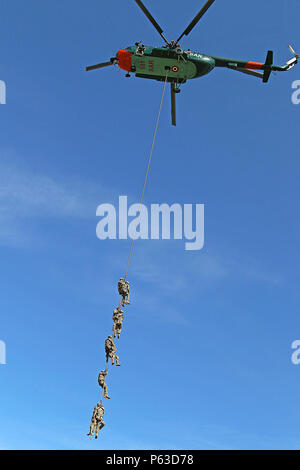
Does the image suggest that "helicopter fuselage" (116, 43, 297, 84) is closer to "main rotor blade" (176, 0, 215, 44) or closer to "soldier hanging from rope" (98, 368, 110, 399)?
"main rotor blade" (176, 0, 215, 44)

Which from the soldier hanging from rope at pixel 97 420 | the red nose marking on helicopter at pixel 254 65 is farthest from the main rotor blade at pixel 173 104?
the soldier hanging from rope at pixel 97 420

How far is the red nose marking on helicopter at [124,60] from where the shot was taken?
3241cm

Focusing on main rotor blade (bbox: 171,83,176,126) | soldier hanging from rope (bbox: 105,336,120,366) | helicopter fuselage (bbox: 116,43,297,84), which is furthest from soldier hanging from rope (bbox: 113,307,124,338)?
helicopter fuselage (bbox: 116,43,297,84)

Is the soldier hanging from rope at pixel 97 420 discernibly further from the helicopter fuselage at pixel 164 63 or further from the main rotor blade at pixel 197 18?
the main rotor blade at pixel 197 18

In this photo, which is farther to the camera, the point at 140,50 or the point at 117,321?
the point at 140,50

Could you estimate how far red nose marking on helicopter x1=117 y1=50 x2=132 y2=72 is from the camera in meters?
32.4

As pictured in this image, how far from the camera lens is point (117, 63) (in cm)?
3281

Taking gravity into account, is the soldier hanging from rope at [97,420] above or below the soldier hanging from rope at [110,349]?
below

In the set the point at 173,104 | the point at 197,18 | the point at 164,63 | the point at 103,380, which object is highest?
the point at 197,18

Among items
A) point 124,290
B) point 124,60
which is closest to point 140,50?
point 124,60

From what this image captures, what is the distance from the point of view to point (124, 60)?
32.5 meters

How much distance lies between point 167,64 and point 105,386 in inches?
905

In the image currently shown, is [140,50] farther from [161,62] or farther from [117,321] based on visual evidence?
[117,321]
